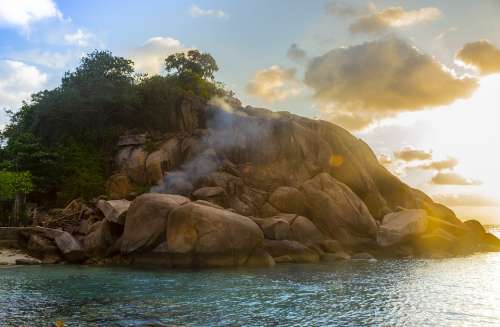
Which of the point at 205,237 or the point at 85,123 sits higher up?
the point at 85,123

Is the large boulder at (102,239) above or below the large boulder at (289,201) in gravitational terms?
below

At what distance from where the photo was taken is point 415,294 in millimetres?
26203

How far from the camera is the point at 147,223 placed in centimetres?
3734

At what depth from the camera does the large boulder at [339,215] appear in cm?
4788

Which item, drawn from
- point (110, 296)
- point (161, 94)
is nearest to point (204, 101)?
point (161, 94)

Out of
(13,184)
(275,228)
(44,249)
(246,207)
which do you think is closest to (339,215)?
(275,228)

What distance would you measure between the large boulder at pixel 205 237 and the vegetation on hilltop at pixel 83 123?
19.2 metres

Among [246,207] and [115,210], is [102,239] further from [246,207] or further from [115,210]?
[246,207]

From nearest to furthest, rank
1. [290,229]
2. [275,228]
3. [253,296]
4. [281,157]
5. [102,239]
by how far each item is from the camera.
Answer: [253,296] < [102,239] < [275,228] < [290,229] < [281,157]

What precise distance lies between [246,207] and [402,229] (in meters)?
16.2

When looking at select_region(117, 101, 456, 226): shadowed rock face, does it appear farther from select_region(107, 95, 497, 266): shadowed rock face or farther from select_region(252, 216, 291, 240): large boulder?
select_region(252, 216, 291, 240): large boulder

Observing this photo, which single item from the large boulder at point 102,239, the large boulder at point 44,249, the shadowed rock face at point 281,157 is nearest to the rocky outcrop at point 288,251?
the shadowed rock face at point 281,157

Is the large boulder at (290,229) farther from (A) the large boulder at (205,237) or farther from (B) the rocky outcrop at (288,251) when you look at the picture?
(A) the large boulder at (205,237)

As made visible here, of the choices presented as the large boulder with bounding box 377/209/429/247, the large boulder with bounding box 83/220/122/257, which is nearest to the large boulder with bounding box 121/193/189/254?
the large boulder with bounding box 83/220/122/257
